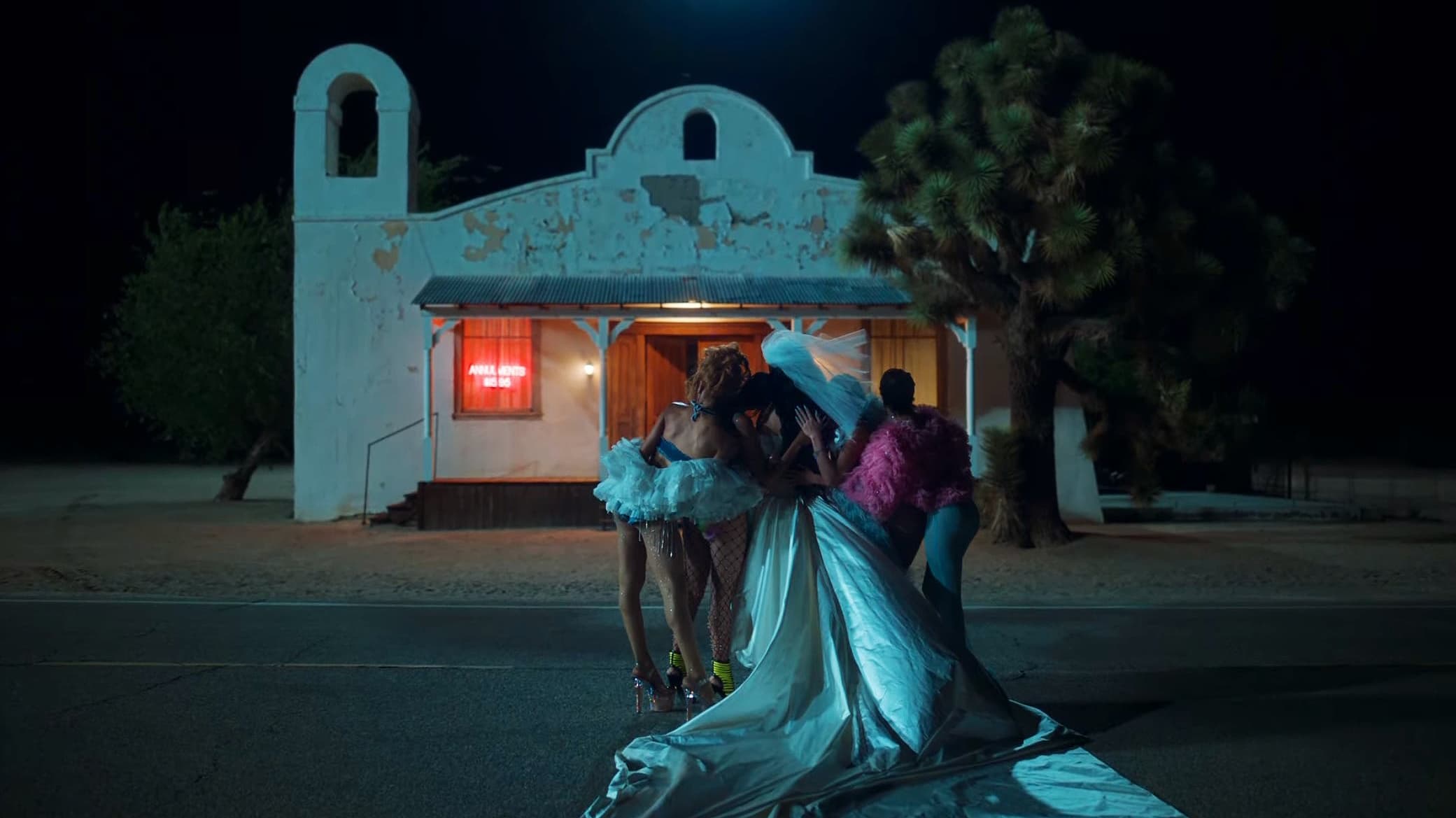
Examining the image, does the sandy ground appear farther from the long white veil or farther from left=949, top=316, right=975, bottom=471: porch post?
the long white veil

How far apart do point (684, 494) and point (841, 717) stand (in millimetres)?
1188

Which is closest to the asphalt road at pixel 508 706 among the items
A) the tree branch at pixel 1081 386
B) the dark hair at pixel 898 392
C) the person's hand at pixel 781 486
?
the person's hand at pixel 781 486

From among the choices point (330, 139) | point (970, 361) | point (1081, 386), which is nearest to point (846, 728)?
point (1081, 386)

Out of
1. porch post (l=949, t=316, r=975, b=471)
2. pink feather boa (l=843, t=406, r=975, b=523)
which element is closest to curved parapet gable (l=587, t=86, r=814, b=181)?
porch post (l=949, t=316, r=975, b=471)

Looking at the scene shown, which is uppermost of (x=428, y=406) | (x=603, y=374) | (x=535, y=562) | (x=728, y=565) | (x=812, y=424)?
(x=603, y=374)

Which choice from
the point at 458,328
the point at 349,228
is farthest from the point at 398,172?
the point at 458,328

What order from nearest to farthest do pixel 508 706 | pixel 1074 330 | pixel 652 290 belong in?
1. pixel 508 706
2. pixel 1074 330
3. pixel 652 290

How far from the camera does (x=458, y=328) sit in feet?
56.6

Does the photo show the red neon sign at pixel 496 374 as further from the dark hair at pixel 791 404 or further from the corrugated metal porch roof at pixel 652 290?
the dark hair at pixel 791 404

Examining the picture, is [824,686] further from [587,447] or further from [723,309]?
[587,447]

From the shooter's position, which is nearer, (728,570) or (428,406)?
(728,570)

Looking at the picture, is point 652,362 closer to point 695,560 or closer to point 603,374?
point 603,374

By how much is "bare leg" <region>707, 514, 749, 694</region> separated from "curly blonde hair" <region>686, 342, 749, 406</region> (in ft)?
1.96

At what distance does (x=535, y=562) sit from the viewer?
12570 mm
